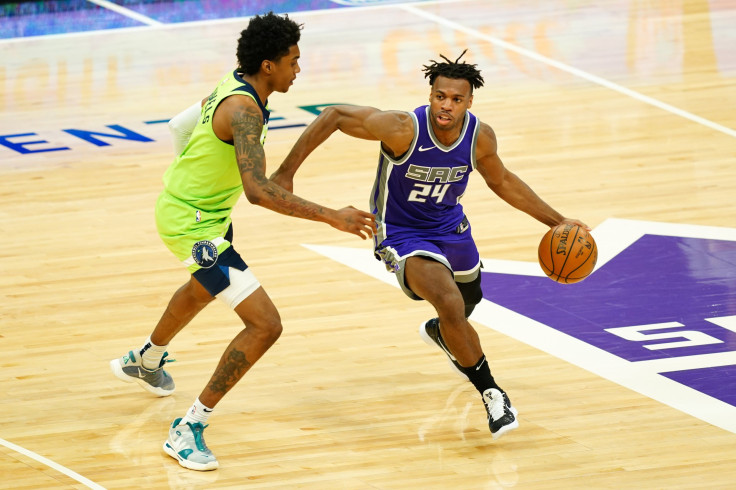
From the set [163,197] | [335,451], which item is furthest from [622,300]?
[163,197]

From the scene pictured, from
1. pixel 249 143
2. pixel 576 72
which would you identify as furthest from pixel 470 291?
pixel 576 72

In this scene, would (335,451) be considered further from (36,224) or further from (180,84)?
(180,84)

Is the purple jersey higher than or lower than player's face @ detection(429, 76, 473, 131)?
lower

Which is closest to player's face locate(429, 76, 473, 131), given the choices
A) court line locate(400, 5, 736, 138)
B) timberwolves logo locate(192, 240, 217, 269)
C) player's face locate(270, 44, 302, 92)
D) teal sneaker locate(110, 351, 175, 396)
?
player's face locate(270, 44, 302, 92)

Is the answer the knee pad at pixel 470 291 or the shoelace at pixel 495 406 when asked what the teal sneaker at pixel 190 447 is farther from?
the knee pad at pixel 470 291

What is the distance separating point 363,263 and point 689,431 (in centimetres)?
314

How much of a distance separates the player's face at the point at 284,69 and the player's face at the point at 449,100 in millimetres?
700

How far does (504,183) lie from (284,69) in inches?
53.6

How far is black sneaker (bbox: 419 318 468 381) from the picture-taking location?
6.62 m

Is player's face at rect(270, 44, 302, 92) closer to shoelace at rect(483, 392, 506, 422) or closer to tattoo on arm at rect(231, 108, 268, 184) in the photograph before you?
tattoo on arm at rect(231, 108, 268, 184)

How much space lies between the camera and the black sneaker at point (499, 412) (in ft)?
19.2

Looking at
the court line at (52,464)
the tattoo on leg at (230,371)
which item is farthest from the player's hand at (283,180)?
the court line at (52,464)

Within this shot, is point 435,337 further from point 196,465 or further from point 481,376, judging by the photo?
point 196,465

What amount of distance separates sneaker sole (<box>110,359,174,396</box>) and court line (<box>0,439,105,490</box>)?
2.30ft
